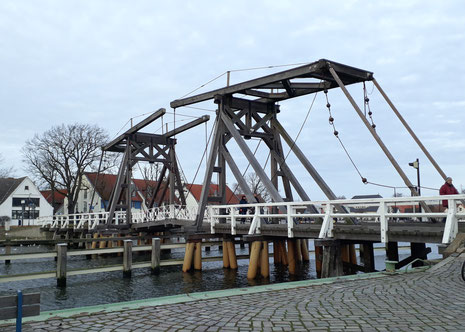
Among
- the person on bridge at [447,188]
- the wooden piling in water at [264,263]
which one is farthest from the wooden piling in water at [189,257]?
the person on bridge at [447,188]

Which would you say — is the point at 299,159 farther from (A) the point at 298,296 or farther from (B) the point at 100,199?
(B) the point at 100,199

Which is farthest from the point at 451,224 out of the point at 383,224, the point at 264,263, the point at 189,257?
the point at 189,257

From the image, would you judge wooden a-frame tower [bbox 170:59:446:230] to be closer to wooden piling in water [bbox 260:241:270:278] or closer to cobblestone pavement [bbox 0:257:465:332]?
wooden piling in water [bbox 260:241:270:278]

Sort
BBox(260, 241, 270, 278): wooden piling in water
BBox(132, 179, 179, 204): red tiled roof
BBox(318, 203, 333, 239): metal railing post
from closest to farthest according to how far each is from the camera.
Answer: BBox(318, 203, 333, 239): metal railing post → BBox(260, 241, 270, 278): wooden piling in water → BBox(132, 179, 179, 204): red tiled roof

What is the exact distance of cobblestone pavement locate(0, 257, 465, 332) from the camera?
4723mm

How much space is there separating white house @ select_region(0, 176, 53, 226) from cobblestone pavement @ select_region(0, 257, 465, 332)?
51511mm

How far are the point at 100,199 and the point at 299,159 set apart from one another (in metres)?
46.8

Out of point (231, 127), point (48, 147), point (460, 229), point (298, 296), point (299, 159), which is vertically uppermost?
Answer: point (48, 147)

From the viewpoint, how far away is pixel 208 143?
18891 mm

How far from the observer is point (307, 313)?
17.2ft

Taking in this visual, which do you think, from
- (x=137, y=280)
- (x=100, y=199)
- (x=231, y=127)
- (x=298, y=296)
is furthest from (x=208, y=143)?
(x=100, y=199)

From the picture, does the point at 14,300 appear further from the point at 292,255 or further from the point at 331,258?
the point at 292,255

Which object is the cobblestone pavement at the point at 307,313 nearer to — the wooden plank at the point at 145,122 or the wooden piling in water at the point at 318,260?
the wooden piling in water at the point at 318,260

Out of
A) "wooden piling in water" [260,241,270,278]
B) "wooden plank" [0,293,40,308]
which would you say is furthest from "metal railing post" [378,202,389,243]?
"wooden plank" [0,293,40,308]
